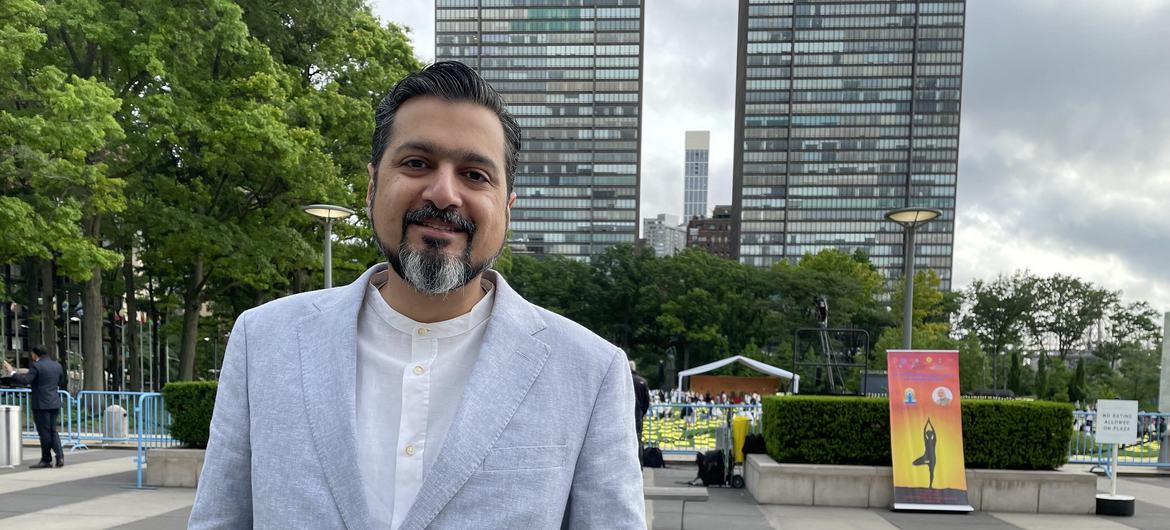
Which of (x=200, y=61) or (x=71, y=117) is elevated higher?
(x=200, y=61)

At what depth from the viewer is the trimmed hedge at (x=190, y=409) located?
9.33m

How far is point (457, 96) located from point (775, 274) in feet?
169

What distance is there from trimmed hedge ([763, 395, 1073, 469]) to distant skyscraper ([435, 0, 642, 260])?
4711 inches

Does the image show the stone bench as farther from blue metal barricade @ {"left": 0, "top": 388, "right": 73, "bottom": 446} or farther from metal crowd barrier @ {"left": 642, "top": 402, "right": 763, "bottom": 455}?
blue metal barricade @ {"left": 0, "top": 388, "right": 73, "bottom": 446}

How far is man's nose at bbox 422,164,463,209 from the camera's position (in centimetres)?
133

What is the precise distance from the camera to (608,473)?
1381mm

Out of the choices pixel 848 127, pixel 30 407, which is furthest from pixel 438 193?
pixel 848 127

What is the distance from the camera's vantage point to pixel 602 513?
53.6 inches

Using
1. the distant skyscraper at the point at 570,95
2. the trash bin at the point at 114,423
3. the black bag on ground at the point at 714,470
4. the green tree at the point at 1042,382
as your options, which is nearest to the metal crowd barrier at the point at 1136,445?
the black bag on ground at the point at 714,470

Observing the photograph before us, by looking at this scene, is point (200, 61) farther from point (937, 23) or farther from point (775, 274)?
point (937, 23)

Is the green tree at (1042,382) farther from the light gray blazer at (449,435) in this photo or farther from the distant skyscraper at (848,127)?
the distant skyscraper at (848,127)


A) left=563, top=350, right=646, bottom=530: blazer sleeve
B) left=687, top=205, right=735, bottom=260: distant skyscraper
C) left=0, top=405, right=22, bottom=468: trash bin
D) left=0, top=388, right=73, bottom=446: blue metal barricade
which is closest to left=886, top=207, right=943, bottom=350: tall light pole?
left=563, top=350, right=646, bottom=530: blazer sleeve

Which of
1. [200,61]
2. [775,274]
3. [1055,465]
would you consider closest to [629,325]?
[775,274]

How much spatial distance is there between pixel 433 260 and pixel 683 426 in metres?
13.3
